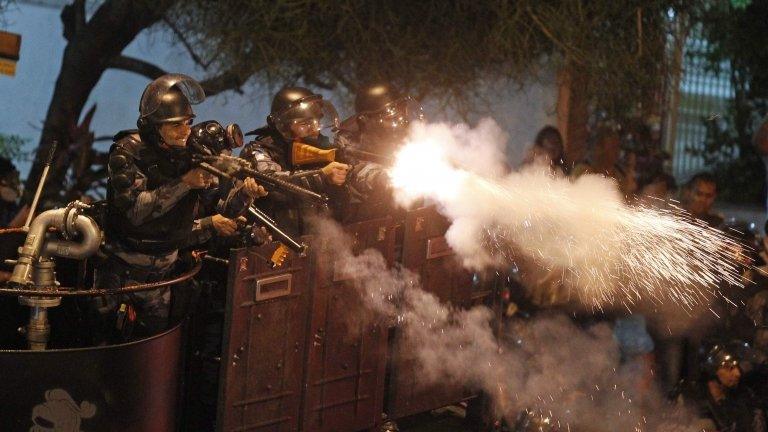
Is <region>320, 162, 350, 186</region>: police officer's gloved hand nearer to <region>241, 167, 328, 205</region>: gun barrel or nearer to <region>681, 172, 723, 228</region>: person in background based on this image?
<region>241, 167, 328, 205</region>: gun barrel

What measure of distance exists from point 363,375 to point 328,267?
35.5 inches

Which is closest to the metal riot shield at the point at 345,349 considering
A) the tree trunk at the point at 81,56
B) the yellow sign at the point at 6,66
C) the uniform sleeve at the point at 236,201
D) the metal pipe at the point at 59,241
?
the uniform sleeve at the point at 236,201

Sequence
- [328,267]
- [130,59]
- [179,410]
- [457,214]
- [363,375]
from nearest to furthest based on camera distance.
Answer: [179,410] → [328,267] → [363,375] → [457,214] → [130,59]

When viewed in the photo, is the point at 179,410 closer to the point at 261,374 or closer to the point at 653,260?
the point at 261,374

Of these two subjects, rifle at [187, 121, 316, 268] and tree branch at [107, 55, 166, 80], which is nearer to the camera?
rifle at [187, 121, 316, 268]

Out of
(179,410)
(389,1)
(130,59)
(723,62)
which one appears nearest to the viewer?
(179,410)

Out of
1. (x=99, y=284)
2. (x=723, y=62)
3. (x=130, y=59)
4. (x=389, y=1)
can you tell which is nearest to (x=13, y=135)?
(x=130, y=59)

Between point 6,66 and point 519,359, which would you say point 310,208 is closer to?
point 519,359

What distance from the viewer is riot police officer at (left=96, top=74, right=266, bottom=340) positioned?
582cm

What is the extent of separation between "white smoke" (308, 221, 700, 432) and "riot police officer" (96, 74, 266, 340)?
888 millimetres

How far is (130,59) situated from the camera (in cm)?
1143

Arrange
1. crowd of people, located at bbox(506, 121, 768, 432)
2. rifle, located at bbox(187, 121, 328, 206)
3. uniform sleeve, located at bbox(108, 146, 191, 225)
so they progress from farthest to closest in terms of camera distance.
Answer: crowd of people, located at bbox(506, 121, 768, 432) → rifle, located at bbox(187, 121, 328, 206) → uniform sleeve, located at bbox(108, 146, 191, 225)

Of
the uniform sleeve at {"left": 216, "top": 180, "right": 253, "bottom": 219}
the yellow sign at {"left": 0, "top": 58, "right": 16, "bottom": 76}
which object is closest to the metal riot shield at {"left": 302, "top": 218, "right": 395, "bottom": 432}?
the uniform sleeve at {"left": 216, "top": 180, "right": 253, "bottom": 219}

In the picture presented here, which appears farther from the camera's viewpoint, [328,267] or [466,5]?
[466,5]
